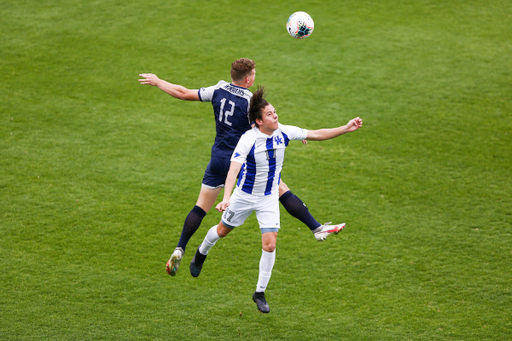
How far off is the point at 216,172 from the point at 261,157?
2.47ft

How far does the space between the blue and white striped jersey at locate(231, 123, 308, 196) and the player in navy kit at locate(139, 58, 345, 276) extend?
338mm

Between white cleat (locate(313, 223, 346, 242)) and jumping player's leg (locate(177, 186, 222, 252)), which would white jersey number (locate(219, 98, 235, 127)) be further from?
white cleat (locate(313, 223, 346, 242))

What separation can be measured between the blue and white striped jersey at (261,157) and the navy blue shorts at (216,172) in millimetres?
260

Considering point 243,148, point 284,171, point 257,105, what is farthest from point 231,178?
point 284,171

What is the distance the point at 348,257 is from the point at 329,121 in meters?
4.22

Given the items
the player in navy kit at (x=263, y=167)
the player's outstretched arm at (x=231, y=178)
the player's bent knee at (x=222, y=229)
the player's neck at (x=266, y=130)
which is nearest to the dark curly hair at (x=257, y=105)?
the player in navy kit at (x=263, y=167)

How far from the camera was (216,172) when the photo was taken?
623 centimetres

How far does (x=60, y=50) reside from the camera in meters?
14.2

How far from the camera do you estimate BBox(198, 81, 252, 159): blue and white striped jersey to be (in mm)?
5949

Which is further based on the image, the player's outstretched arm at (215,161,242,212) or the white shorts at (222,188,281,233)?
the white shorts at (222,188,281,233)

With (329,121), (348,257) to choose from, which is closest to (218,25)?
(329,121)

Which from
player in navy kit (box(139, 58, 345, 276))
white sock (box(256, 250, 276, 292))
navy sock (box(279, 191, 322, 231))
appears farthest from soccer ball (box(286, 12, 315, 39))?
white sock (box(256, 250, 276, 292))

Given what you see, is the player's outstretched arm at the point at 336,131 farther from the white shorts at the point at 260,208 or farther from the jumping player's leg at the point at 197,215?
the jumping player's leg at the point at 197,215

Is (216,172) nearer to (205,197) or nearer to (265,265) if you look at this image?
(205,197)
